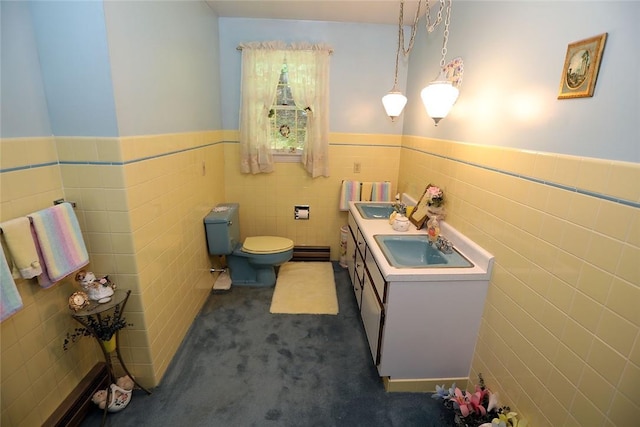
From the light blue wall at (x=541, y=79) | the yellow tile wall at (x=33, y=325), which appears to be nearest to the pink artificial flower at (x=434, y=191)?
the light blue wall at (x=541, y=79)

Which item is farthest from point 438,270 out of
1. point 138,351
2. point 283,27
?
point 283,27

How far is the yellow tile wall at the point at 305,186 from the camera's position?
3184mm

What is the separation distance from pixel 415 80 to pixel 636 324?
240 centimetres

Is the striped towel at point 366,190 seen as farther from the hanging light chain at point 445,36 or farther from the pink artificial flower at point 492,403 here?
the pink artificial flower at point 492,403

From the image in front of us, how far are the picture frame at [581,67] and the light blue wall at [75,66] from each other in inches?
74.6

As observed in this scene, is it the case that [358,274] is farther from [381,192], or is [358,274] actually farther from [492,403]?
[492,403]

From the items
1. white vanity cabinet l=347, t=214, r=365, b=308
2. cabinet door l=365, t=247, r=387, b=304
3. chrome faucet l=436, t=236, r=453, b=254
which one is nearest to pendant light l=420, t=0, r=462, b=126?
chrome faucet l=436, t=236, r=453, b=254

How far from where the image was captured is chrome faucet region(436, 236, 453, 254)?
1898 mm

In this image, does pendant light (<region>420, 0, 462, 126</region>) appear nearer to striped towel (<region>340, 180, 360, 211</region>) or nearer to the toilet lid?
striped towel (<region>340, 180, 360, 211</region>)

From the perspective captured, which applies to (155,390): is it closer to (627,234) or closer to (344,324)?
(344,324)

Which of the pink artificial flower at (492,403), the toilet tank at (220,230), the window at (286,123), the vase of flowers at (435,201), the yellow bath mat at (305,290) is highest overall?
the window at (286,123)

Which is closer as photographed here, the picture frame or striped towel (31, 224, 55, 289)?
the picture frame

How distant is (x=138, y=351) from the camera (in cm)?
175

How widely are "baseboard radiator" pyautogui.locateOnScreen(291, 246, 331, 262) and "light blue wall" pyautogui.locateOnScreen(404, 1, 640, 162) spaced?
185 cm
